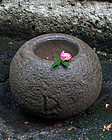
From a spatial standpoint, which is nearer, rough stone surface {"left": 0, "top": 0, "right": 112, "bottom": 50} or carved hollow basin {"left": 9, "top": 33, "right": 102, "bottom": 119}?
carved hollow basin {"left": 9, "top": 33, "right": 102, "bottom": 119}

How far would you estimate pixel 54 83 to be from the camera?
7.06ft

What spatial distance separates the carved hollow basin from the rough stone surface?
1479 millimetres

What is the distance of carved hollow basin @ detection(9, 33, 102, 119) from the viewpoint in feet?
7.11

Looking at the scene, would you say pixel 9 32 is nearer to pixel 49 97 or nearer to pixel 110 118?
pixel 49 97

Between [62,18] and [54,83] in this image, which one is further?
[62,18]

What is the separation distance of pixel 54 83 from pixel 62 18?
2.06m

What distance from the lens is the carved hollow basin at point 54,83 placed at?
2168 millimetres

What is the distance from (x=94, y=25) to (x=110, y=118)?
1960mm

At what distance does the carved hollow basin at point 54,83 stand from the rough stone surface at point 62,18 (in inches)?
58.2

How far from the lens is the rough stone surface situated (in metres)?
3.69

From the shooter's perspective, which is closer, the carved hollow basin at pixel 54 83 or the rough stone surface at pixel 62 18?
the carved hollow basin at pixel 54 83

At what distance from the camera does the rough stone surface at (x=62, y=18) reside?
369 centimetres

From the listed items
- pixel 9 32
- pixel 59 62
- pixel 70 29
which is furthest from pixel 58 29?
pixel 59 62

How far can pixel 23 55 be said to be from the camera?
2.35 metres
